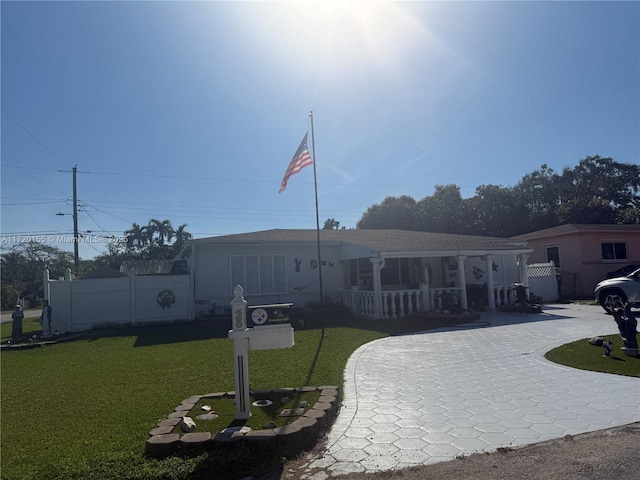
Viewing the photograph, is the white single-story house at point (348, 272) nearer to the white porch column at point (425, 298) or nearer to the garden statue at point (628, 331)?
the white porch column at point (425, 298)

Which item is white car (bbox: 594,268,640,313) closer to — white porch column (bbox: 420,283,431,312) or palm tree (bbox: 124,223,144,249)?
white porch column (bbox: 420,283,431,312)

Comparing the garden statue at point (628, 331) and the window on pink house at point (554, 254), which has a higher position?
the window on pink house at point (554, 254)

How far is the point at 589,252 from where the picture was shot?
70.5 feet

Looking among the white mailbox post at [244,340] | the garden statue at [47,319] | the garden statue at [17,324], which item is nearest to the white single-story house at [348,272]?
the garden statue at [47,319]

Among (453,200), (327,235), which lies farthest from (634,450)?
(453,200)

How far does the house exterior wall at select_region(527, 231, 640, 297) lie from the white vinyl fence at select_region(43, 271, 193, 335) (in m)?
18.1

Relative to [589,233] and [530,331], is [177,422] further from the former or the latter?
[589,233]

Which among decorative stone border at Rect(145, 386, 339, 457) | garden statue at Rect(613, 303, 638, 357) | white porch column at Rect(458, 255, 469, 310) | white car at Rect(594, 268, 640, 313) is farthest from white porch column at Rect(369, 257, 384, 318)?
decorative stone border at Rect(145, 386, 339, 457)

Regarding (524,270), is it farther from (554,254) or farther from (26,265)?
(26,265)

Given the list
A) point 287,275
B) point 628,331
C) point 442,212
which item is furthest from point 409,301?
point 442,212

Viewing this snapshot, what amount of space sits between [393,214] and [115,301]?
3214cm

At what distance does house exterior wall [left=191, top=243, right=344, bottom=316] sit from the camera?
16.0 meters

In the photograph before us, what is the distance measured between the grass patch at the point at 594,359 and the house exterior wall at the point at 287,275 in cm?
1036

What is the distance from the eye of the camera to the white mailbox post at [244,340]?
4.61 m
